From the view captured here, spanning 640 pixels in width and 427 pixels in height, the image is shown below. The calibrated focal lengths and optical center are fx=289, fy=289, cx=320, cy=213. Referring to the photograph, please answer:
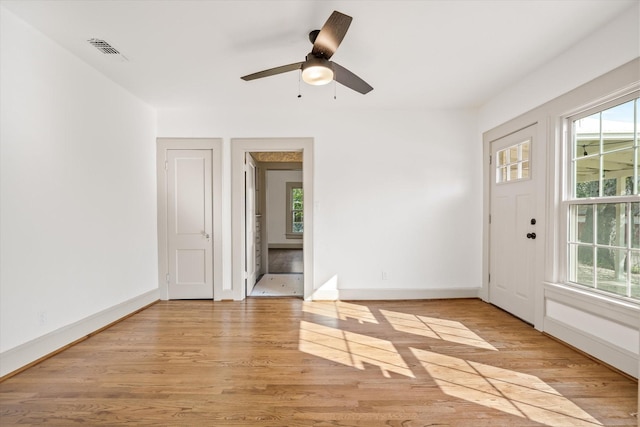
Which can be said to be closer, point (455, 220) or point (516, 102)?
point (516, 102)

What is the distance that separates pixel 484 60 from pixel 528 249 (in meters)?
2.05

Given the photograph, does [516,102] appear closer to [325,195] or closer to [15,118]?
[325,195]

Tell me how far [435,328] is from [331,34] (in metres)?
2.89

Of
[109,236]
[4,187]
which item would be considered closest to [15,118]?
[4,187]

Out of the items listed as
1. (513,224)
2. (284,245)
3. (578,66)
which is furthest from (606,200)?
(284,245)

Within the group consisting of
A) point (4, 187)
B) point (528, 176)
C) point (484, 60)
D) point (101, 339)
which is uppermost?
point (484, 60)

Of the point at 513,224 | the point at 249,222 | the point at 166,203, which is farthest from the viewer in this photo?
the point at 249,222

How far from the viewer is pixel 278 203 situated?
10258 mm

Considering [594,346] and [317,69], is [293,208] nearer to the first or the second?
[317,69]

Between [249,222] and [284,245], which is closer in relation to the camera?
[249,222]

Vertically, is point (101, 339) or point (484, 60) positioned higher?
point (484, 60)

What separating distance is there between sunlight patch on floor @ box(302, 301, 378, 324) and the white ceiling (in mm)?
2697

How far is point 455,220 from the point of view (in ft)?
13.6

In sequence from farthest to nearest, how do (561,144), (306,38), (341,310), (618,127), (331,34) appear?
(341,310)
(561,144)
(306,38)
(618,127)
(331,34)
